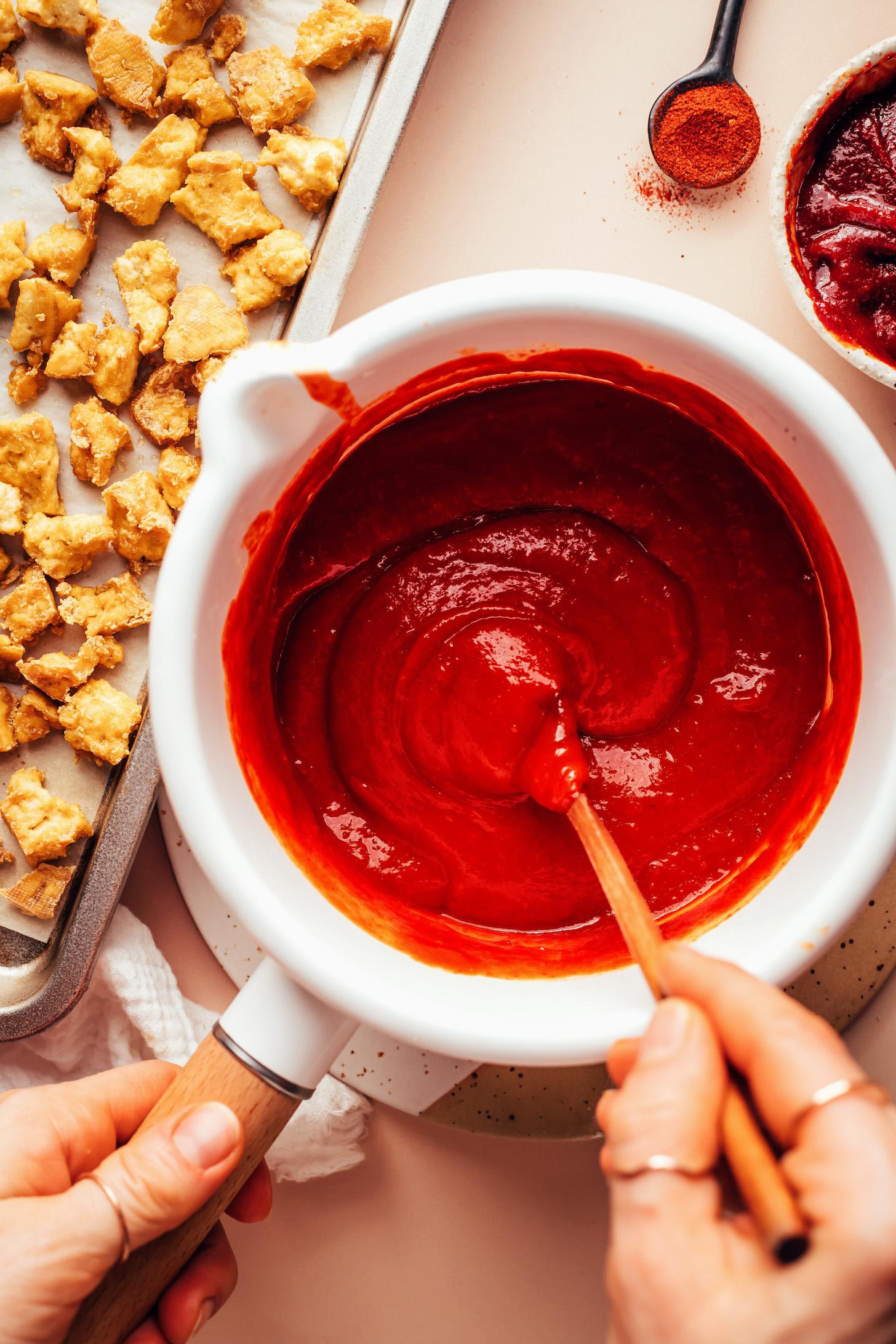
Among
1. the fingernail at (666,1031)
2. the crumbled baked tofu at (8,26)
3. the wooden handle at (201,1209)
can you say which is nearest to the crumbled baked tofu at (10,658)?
the wooden handle at (201,1209)

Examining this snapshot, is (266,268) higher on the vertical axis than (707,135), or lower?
lower

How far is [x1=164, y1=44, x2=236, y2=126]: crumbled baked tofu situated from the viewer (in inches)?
38.2

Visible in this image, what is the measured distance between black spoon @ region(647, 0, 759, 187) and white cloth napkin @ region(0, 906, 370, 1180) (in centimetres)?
93

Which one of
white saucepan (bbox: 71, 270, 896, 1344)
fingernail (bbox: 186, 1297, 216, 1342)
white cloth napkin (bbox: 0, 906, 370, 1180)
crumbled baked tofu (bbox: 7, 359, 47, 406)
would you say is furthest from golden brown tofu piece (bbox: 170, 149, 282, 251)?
fingernail (bbox: 186, 1297, 216, 1342)

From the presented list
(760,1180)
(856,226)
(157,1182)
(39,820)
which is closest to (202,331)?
(39,820)

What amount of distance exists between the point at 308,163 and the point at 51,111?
27 cm

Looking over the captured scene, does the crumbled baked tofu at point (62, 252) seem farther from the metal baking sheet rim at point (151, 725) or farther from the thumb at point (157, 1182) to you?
the thumb at point (157, 1182)

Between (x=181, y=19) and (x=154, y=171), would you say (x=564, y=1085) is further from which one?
(x=181, y=19)

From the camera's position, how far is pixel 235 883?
0.71m

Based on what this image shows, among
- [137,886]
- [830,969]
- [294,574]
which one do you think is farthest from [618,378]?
[137,886]

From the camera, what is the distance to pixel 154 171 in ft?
3.22

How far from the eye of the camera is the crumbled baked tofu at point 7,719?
1.01 m

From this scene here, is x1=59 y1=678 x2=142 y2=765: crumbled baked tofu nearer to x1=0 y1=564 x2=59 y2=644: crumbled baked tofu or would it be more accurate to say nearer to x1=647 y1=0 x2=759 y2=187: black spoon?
x1=0 y1=564 x2=59 y2=644: crumbled baked tofu

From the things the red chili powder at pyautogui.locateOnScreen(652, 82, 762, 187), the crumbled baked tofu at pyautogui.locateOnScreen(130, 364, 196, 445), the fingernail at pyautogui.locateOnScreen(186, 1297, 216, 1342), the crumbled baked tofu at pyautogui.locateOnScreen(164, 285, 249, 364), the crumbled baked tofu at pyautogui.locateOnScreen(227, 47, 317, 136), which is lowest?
the fingernail at pyautogui.locateOnScreen(186, 1297, 216, 1342)
